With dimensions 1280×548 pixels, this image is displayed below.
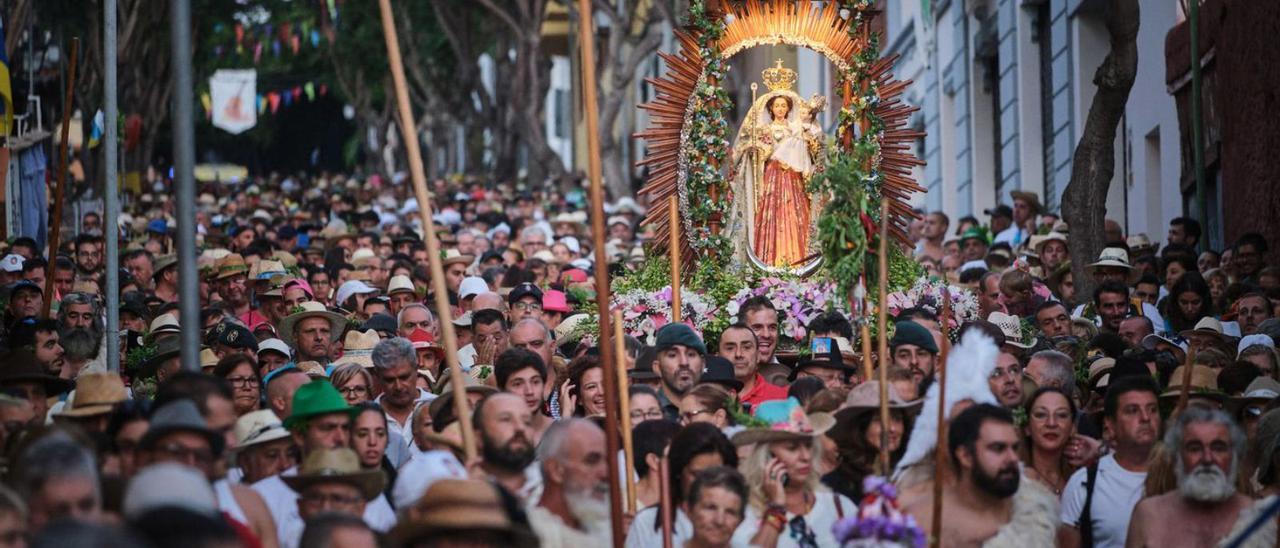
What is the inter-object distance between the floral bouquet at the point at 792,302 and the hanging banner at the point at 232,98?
49847mm

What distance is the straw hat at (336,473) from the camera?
8750 mm

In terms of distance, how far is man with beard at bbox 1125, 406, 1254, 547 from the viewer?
29.4 ft

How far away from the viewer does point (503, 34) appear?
4606cm

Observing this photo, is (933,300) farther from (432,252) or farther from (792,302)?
(432,252)

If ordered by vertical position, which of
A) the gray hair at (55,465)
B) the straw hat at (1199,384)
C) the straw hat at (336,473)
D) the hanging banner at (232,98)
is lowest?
the straw hat at (336,473)

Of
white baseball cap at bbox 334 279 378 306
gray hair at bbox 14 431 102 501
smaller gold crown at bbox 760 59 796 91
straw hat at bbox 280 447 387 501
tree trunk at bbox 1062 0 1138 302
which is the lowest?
straw hat at bbox 280 447 387 501

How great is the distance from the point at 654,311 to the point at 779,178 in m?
2.11

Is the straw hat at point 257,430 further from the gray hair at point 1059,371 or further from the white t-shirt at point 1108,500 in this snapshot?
the gray hair at point 1059,371

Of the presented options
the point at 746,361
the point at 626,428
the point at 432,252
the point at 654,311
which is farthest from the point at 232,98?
the point at 432,252

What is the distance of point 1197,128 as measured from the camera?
21.1 metres

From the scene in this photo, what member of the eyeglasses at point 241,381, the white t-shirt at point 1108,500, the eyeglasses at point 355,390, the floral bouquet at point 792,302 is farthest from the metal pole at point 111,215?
the white t-shirt at point 1108,500

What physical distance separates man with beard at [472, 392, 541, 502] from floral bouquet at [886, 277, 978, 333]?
7.52 meters

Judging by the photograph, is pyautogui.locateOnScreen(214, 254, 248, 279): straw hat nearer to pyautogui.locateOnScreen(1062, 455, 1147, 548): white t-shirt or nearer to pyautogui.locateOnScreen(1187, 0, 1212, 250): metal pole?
pyautogui.locateOnScreen(1187, 0, 1212, 250): metal pole

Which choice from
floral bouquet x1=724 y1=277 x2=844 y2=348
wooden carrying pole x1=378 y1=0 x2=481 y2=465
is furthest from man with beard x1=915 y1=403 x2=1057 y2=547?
floral bouquet x1=724 y1=277 x2=844 y2=348
